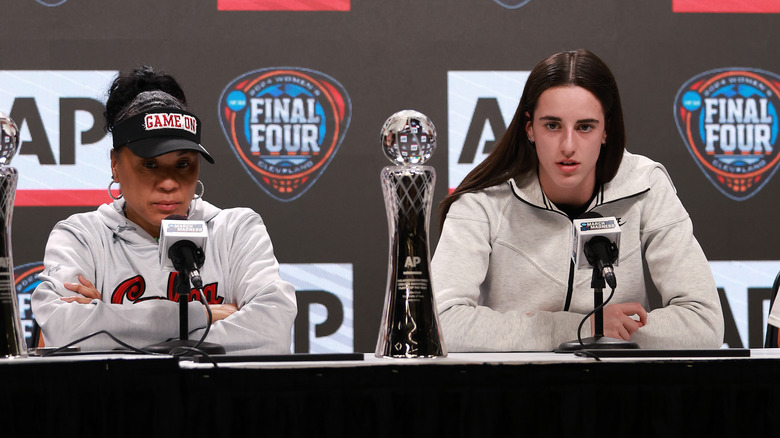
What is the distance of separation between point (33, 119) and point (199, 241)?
182 centimetres

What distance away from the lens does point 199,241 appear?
1.32 metres

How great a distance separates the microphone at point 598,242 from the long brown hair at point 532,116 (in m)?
0.70

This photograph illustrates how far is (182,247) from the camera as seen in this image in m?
1.31

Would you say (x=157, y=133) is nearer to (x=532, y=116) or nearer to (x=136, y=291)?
(x=136, y=291)

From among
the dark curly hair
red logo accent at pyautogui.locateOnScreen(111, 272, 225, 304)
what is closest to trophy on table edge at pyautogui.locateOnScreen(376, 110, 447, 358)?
red logo accent at pyautogui.locateOnScreen(111, 272, 225, 304)

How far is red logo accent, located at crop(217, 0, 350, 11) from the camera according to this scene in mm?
2903

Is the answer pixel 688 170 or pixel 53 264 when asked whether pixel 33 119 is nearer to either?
pixel 53 264

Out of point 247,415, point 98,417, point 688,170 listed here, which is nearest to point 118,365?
point 98,417

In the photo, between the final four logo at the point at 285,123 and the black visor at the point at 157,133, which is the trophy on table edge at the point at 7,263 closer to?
the black visor at the point at 157,133

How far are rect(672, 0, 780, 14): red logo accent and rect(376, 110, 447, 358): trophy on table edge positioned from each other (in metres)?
2.15

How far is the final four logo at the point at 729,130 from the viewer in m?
2.97

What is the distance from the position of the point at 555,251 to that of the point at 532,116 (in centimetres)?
34

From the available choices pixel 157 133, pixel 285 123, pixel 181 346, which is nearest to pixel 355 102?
pixel 285 123

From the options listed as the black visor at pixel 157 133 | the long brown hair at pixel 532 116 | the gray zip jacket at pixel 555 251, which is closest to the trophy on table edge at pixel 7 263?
the black visor at pixel 157 133
